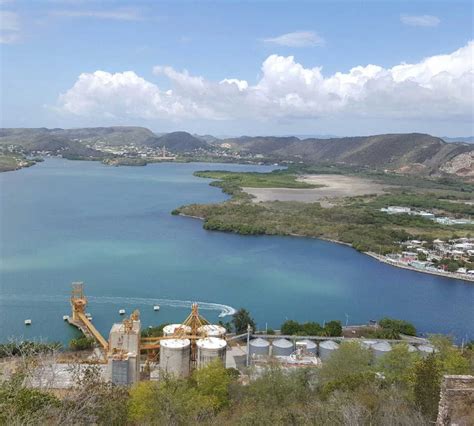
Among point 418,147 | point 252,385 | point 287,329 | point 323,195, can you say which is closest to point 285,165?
point 418,147

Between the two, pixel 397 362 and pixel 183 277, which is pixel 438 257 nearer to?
pixel 183 277

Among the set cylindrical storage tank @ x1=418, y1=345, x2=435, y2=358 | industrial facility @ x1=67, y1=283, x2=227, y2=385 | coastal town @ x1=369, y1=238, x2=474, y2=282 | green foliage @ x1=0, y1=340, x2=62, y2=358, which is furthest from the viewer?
coastal town @ x1=369, y1=238, x2=474, y2=282

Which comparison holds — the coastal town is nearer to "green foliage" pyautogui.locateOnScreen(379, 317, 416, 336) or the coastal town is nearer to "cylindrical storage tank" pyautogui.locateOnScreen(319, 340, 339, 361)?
"green foliage" pyautogui.locateOnScreen(379, 317, 416, 336)

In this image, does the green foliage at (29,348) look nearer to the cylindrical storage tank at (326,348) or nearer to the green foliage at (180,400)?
the green foliage at (180,400)

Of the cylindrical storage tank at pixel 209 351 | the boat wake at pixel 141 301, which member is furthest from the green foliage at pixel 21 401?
the boat wake at pixel 141 301

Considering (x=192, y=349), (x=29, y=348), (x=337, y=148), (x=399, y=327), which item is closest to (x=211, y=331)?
(x=192, y=349)

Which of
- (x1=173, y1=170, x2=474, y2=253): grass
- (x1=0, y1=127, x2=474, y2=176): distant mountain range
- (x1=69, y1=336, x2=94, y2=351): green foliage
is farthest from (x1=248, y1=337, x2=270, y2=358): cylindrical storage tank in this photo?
(x1=0, y1=127, x2=474, y2=176): distant mountain range
